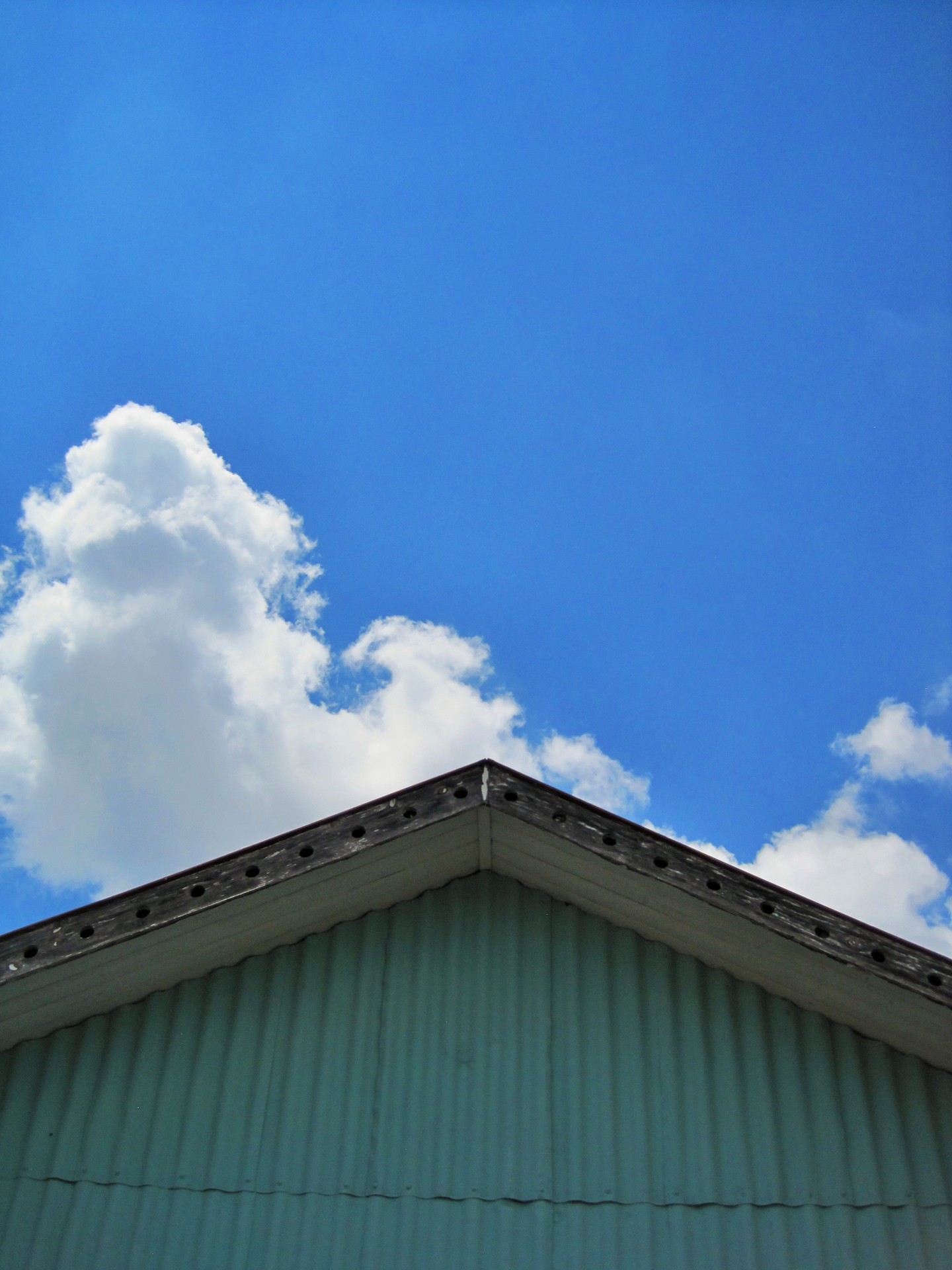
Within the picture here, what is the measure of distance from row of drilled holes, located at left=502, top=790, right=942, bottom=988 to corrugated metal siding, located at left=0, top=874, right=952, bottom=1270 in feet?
2.68

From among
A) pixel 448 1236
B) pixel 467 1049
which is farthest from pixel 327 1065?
pixel 448 1236

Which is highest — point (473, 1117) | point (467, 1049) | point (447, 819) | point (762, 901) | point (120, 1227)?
point (447, 819)

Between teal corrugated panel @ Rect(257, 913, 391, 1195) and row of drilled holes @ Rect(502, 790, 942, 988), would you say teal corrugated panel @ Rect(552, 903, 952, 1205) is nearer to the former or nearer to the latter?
row of drilled holes @ Rect(502, 790, 942, 988)

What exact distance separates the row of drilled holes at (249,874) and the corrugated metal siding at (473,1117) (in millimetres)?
829

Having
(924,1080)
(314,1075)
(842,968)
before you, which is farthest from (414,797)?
(924,1080)

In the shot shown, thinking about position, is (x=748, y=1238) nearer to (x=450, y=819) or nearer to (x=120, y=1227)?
(x=450, y=819)

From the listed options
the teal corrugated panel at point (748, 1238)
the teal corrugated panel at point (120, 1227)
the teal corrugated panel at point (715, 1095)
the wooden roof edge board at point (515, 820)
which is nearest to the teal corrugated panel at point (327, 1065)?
the teal corrugated panel at point (120, 1227)

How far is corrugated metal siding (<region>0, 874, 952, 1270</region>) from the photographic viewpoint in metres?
5.24

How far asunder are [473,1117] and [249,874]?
175 centimetres

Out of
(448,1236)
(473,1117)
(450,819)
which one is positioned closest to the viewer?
(448,1236)

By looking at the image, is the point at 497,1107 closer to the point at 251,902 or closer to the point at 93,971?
the point at 251,902

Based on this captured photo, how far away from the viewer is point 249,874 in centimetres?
546

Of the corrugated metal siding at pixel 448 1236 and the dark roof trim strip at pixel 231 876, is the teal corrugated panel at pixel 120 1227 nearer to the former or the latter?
the corrugated metal siding at pixel 448 1236

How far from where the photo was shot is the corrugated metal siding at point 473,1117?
524 centimetres
